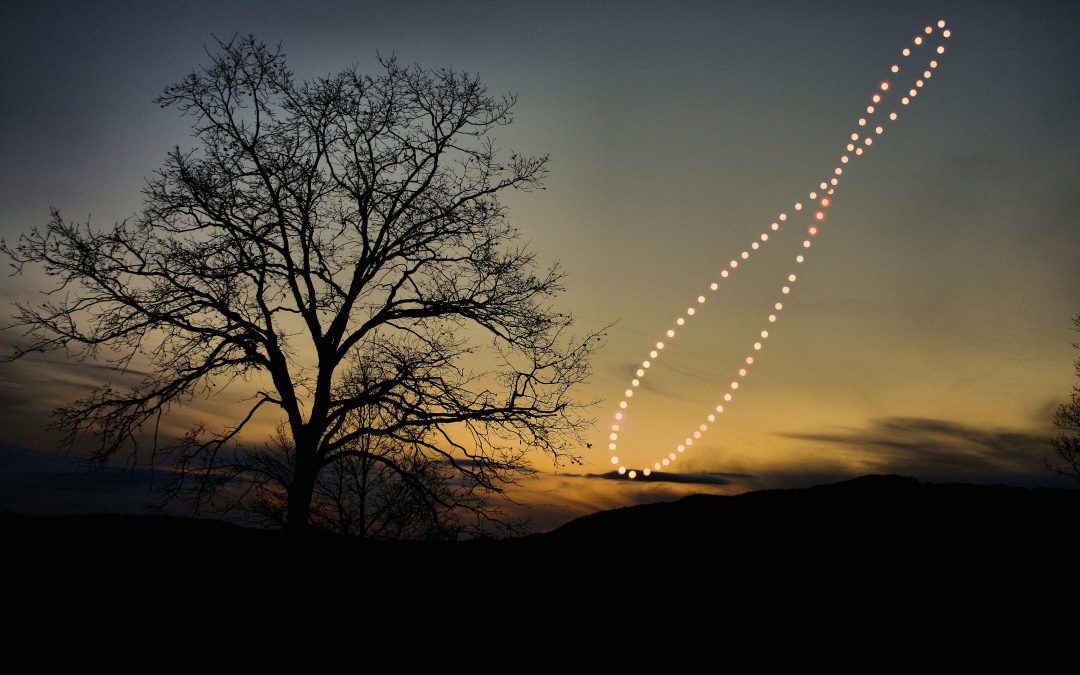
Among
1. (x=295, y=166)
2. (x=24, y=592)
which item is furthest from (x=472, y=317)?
(x=24, y=592)

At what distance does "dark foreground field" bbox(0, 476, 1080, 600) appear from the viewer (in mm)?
10008

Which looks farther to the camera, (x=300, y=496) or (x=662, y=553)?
(x=300, y=496)

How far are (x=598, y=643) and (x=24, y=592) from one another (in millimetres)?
7993

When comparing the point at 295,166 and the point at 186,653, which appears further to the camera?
the point at 295,166

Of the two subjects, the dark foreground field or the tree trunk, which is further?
the tree trunk

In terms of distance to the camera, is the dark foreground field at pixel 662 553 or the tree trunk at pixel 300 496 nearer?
the dark foreground field at pixel 662 553

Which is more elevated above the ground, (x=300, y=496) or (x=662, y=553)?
(x=300, y=496)

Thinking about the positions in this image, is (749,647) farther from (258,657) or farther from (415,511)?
(415,511)

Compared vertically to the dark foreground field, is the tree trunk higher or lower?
higher

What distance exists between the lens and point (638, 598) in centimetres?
1021

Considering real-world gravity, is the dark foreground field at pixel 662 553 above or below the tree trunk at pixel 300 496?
below

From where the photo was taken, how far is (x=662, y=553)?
11797 mm

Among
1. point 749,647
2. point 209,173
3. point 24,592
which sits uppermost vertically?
point 209,173

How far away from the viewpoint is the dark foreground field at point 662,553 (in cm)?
1001
